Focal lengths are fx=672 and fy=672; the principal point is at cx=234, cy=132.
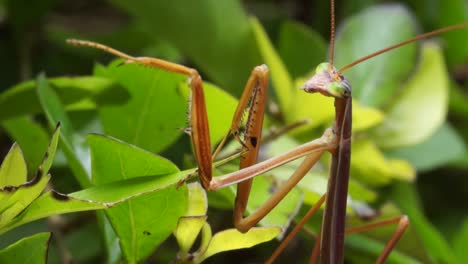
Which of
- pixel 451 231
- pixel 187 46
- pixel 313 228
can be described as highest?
pixel 187 46

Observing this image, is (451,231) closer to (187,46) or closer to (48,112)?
(187,46)

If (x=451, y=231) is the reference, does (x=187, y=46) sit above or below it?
above

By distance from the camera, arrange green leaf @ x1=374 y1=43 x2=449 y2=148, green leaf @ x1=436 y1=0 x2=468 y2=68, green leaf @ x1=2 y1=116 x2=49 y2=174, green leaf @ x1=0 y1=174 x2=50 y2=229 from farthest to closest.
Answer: green leaf @ x1=436 y1=0 x2=468 y2=68 → green leaf @ x1=374 y1=43 x2=449 y2=148 → green leaf @ x1=2 y1=116 x2=49 y2=174 → green leaf @ x1=0 y1=174 x2=50 y2=229

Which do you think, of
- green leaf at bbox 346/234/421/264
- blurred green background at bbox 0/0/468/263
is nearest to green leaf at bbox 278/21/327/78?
blurred green background at bbox 0/0/468/263

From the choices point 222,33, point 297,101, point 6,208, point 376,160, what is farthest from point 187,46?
point 6,208

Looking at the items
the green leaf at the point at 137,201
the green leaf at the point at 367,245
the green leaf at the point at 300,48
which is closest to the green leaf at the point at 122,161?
the green leaf at the point at 137,201

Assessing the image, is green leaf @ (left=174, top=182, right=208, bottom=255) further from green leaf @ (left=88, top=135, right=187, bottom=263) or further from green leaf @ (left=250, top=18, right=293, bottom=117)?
green leaf @ (left=250, top=18, right=293, bottom=117)
